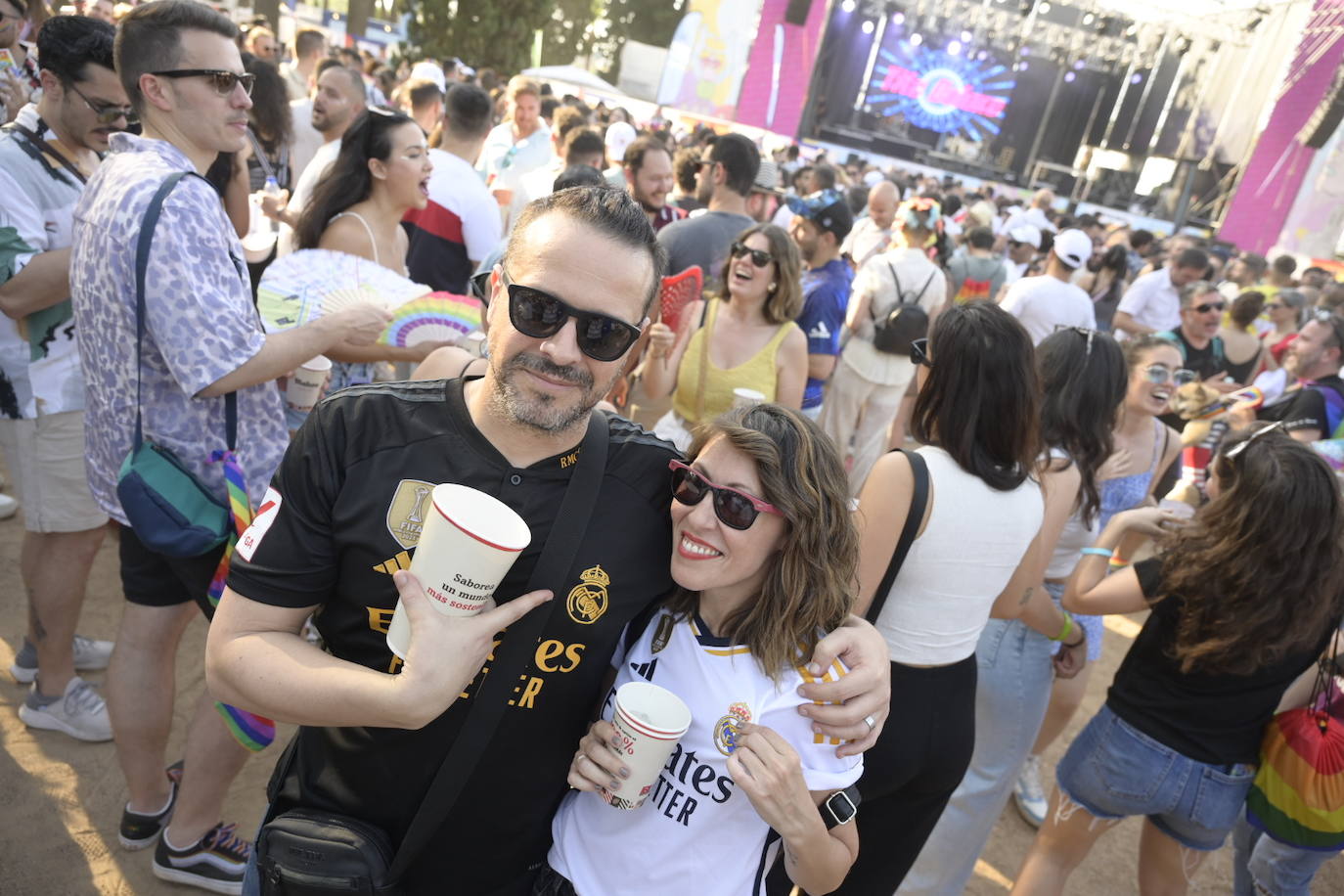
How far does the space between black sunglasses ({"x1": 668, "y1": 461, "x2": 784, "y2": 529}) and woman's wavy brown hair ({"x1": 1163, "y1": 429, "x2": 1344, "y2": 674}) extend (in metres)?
1.62

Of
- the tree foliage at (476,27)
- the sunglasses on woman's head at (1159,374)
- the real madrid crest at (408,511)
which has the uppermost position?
the tree foliage at (476,27)

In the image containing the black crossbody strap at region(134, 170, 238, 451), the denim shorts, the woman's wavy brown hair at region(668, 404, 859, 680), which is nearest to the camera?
the woman's wavy brown hair at region(668, 404, 859, 680)

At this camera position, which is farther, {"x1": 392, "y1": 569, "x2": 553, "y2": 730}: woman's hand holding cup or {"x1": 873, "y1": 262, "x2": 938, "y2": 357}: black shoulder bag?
{"x1": 873, "y1": 262, "x2": 938, "y2": 357}: black shoulder bag

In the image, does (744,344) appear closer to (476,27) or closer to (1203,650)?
(1203,650)

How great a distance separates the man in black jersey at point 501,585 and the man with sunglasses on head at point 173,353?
909 millimetres

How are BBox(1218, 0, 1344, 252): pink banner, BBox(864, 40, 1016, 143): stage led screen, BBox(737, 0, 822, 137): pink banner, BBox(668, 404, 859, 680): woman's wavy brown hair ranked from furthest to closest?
BBox(864, 40, 1016, 143): stage led screen < BBox(737, 0, 822, 137): pink banner < BBox(1218, 0, 1344, 252): pink banner < BBox(668, 404, 859, 680): woman's wavy brown hair

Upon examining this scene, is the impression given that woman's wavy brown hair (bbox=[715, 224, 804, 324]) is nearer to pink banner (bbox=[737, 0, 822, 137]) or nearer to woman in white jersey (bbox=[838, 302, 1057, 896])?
woman in white jersey (bbox=[838, 302, 1057, 896])

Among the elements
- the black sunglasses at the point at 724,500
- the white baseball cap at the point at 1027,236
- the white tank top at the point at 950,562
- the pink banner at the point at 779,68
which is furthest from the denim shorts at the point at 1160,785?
the pink banner at the point at 779,68

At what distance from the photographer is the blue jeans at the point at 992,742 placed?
114 inches

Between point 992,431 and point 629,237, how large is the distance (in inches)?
52.8

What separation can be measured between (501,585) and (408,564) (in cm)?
17

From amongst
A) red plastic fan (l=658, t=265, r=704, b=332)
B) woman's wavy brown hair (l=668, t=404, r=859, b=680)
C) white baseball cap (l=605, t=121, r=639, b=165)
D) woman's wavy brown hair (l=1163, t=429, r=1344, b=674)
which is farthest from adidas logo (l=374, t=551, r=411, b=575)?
white baseball cap (l=605, t=121, r=639, b=165)

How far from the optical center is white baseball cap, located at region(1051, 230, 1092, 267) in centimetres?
591

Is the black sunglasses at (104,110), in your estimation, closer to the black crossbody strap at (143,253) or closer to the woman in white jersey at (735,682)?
the black crossbody strap at (143,253)
